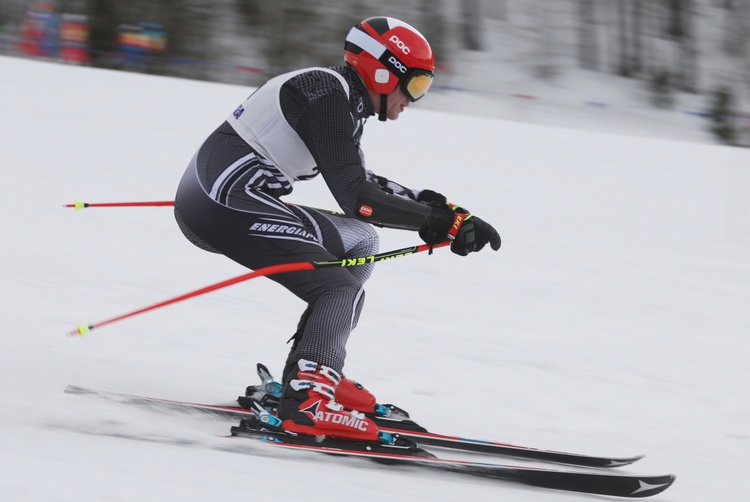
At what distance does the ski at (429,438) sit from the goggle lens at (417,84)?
1.20m

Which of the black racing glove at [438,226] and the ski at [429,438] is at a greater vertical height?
the black racing glove at [438,226]

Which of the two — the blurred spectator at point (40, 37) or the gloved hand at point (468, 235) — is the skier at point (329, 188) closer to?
the gloved hand at point (468, 235)

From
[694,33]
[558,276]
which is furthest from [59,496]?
[694,33]

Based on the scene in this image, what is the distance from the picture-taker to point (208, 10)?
22234mm

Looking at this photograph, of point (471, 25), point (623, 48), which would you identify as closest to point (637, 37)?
point (623, 48)

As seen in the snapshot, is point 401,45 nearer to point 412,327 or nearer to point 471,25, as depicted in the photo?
point 412,327

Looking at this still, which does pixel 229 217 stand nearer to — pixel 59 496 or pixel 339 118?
pixel 339 118

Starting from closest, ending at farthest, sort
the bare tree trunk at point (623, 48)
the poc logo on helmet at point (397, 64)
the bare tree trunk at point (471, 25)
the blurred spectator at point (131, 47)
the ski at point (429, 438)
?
1. the poc logo on helmet at point (397, 64)
2. the ski at point (429, 438)
3. the blurred spectator at point (131, 47)
4. the bare tree trunk at point (471, 25)
5. the bare tree trunk at point (623, 48)

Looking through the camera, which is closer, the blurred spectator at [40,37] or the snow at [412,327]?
the snow at [412,327]

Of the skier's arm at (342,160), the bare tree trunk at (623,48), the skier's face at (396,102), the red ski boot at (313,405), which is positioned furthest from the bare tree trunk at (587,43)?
the red ski boot at (313,405)

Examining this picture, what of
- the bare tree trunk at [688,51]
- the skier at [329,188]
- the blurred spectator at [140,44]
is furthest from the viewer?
the bare tree trunk at [688,51]

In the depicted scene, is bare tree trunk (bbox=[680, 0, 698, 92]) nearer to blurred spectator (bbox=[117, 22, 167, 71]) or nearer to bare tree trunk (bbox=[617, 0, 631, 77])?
bare tree trunk (bbox=[617, 0, 631, 77])

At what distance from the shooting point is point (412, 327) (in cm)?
486

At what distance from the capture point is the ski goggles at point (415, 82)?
3.10 metres
